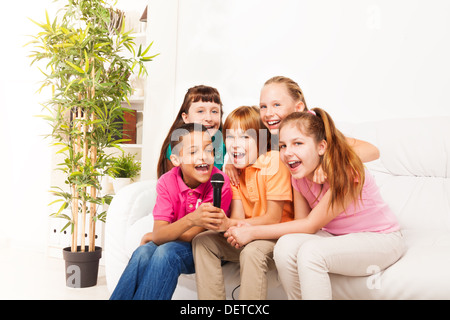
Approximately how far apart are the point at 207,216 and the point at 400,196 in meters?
0.83

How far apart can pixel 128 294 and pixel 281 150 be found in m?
0.61

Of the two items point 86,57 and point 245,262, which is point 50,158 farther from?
point 245,262

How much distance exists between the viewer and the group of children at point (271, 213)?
1096mm

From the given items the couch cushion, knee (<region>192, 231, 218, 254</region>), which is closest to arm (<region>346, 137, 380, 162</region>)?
the couch cushion

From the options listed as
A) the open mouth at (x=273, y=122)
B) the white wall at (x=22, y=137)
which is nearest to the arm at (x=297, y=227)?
the open mouth at (x=273, y=122)

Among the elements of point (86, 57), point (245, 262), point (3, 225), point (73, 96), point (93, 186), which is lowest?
point (3, 225)

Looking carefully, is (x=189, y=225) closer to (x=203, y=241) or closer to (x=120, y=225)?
(x=203, y=241)

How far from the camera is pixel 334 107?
2.04 m

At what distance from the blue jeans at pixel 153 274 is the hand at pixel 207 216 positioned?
0.11 metres

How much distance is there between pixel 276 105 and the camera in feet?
4.78

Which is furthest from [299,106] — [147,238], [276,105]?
[147,238]

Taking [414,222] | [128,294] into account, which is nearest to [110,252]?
[128,294]

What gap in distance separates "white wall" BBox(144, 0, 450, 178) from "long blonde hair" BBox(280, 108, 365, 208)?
2.68 feet

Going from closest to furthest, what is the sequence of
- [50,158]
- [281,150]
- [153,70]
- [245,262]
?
[245,262] < [281,150] < [153,70] < [50,158]
